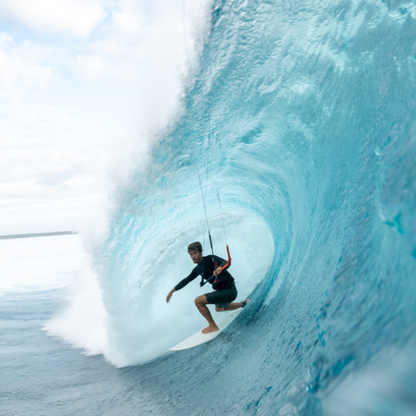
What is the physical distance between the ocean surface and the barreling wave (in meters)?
0.02

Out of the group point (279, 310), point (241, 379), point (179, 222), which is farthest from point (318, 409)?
point (179, 222)

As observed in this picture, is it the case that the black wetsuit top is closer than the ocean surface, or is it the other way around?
the ocean surface

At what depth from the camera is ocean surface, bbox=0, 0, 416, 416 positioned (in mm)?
1757

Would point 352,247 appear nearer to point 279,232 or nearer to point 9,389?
point 9,389

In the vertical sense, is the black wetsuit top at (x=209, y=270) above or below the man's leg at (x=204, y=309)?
above

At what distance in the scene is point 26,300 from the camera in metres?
11.2

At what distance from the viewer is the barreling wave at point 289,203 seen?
187cm

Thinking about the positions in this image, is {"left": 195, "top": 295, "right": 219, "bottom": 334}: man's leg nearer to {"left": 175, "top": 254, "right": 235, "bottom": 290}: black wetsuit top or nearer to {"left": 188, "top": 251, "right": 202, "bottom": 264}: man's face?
{"left": 175, "top": 254, "right": 235, "bottom": 290}: black wetsuit top

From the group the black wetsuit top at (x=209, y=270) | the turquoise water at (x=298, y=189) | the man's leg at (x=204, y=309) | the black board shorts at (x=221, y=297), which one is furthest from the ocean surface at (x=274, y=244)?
the black wetsuit top at (x=209, y=270)

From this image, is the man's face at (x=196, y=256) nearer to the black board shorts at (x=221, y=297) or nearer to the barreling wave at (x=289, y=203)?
the black board shorts at (x=221, y=297)

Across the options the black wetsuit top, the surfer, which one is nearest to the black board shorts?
the surfer

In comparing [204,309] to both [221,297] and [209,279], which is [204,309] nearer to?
[221,297]

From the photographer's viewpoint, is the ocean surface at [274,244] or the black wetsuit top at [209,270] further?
the black wetsuit top at [209,270]

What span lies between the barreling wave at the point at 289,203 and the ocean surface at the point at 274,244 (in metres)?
0.02
